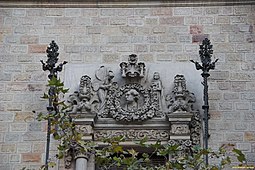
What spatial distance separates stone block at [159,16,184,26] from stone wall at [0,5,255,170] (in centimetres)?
1

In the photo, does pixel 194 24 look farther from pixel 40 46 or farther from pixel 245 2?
pixel 40 46

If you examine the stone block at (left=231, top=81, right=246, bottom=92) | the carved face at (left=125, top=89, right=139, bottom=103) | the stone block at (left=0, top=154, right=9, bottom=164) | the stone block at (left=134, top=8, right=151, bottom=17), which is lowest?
the stone block at (left=0, top=154, right=9, bottom=164)

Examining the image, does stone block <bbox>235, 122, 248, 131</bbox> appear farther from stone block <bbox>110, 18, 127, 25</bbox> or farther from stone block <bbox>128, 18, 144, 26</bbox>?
stone block <bbox>110, 18, 127, 25</bbox>

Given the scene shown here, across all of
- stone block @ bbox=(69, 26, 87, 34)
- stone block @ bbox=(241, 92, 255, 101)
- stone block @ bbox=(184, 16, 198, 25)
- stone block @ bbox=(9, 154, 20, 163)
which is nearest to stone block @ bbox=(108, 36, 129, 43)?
stone block @ bbox=(69, 26, 87, 34)

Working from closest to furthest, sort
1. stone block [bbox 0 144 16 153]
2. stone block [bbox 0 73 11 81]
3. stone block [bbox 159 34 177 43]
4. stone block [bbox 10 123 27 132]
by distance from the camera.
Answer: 1. stone block [bbox 0 144 16 153]
2. stone block [bbox 10 123 27 132]
3. stone block [bbox 0 73 11 81]
4. stone block [bbox 159 34 177 43]

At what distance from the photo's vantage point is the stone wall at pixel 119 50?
32.4 feet

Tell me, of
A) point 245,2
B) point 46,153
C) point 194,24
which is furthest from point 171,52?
point 46,153

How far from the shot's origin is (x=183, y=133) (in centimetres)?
960

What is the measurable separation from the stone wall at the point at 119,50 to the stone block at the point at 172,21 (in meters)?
0.01

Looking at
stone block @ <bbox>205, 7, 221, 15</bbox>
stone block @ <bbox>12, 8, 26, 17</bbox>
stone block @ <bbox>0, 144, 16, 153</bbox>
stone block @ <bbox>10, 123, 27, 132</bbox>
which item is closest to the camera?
stone block @ <bbox>0, 144, 16, 153</bbox>

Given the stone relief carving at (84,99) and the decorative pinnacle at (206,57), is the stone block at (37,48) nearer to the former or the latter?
the stone relief carving at (84,99)

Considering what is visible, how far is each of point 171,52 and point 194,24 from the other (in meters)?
0.56

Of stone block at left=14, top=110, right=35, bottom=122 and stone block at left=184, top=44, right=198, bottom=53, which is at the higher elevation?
stone block at left=184, top=44, right=198, bottom=53

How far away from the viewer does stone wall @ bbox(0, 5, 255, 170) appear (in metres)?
9.88
